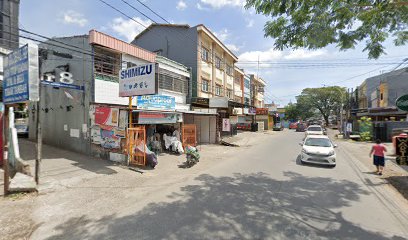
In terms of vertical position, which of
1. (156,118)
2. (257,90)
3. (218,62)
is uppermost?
(218,62)

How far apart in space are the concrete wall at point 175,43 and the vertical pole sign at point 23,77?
15.0 metres

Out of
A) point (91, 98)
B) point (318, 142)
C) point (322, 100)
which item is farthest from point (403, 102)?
point (322, 100)

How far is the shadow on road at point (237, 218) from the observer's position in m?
4.28

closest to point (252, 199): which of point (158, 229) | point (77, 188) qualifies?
point (158, 229)

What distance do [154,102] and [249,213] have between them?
10.7 meters

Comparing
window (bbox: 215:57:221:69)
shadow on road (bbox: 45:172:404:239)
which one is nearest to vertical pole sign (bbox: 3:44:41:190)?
shadow on road (bbox: 45:172:404:239)

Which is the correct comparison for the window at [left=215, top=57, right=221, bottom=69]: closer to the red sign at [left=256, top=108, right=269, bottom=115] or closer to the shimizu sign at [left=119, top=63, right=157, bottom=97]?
the shimizu sign at [left=119, top=63, right=157, bottom=97]

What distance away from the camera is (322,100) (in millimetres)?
60344

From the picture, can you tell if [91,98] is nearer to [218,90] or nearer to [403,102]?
[403,102]

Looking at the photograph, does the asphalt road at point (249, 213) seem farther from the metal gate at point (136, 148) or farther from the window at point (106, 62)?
the window at point (106, 62)

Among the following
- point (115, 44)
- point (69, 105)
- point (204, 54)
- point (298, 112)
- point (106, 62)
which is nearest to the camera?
point (106, 62)

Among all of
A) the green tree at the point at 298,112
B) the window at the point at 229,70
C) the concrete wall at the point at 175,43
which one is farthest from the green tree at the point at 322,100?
the concrete wall at the point at 175,43

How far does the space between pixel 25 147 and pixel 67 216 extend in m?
10.8

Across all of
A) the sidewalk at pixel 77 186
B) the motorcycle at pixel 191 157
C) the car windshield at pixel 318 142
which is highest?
the car windshield at pixel 318 142
